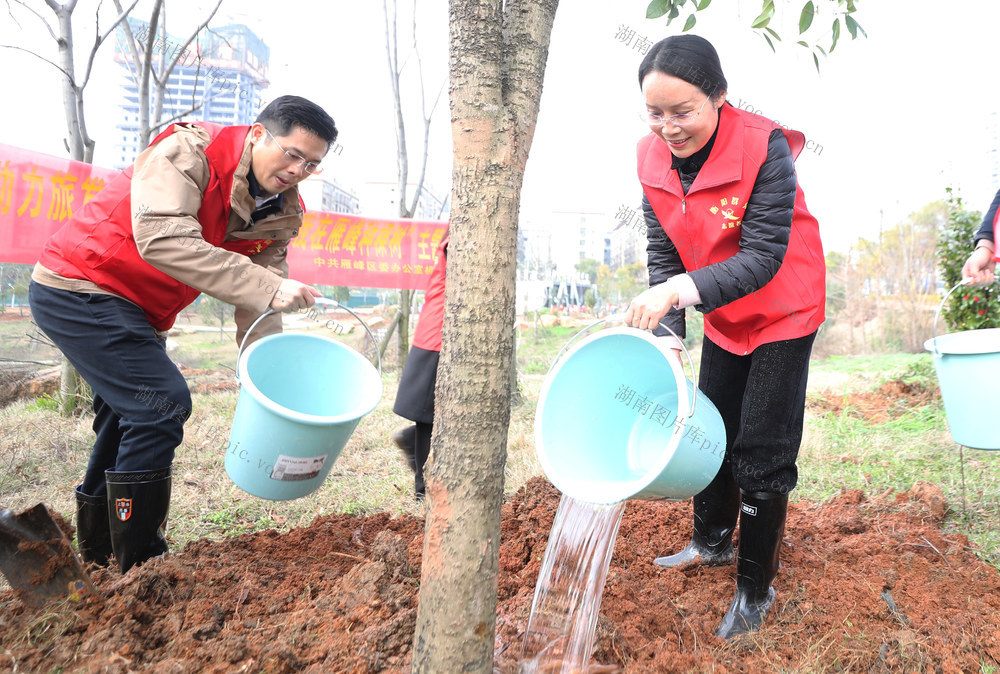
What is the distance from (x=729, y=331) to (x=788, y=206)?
1.24ft

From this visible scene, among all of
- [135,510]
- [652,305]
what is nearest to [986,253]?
[652,305]

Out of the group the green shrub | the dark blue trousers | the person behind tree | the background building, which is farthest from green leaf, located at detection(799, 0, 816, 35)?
the green shrub

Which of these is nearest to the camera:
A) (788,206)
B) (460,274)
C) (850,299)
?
(460,274)

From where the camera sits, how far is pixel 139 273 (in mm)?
1727

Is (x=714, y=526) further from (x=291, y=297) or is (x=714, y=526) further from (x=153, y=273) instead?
(x=153, y=273)

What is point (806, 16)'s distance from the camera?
63.9 inches

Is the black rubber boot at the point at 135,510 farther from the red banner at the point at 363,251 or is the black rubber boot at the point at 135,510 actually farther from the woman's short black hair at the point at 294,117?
the red banner at the point at 363,251

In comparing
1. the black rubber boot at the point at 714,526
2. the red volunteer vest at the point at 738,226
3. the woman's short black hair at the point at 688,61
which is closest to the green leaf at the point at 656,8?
the woman's short black hair at the point at 688,61

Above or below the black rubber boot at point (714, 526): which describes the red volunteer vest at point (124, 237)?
above

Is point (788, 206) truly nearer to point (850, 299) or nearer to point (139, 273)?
point (139, 273)

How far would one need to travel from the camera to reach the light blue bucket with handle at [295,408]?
156 cm

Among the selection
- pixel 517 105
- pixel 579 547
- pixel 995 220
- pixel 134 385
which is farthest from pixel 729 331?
pixel 134 385

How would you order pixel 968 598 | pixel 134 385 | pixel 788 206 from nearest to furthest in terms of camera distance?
1. pixel 788 206
2. pixel 134 385
3. pixel 968 598

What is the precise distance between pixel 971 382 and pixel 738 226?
2.98 feet
